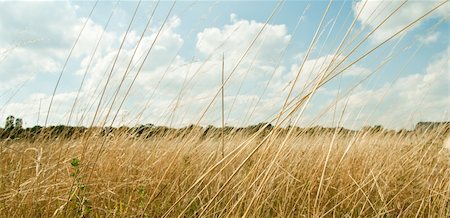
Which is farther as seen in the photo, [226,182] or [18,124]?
[18,124]

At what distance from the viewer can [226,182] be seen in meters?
0.88

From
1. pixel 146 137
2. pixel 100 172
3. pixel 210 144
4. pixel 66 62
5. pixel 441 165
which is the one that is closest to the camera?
pixel 66 62

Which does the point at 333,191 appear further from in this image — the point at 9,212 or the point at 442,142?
the point at 9,212

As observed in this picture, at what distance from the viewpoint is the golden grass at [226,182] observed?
1426 mm

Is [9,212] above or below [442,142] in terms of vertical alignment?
below

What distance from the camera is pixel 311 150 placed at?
115 inches

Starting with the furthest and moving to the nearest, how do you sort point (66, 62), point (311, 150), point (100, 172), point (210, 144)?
point (210, 144), point (311, 150), point (100, 172), point (66, 62)

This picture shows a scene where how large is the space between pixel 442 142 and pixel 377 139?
1.88 ft

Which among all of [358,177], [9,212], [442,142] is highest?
[442,142]

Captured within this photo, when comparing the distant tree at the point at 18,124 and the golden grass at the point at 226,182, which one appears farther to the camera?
the distant tree at the point at 18,124

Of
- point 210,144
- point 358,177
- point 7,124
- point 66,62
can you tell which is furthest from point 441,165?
point 7,124

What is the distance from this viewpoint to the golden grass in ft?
4.68

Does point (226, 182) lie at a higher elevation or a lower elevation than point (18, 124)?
higher

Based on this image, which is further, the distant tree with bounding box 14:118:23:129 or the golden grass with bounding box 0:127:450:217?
the distant tree with bounding box 14:118:23:129
